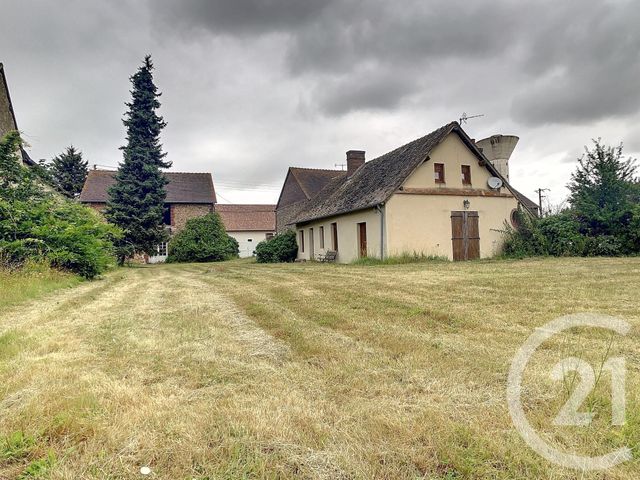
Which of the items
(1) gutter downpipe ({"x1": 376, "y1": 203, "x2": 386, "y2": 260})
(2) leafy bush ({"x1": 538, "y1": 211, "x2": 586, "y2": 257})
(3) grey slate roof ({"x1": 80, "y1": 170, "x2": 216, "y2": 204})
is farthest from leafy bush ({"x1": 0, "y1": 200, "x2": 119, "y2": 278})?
(3) grey slate roof ({"x1": 80, "y1": 170, "x2": 216, "y2": 204})

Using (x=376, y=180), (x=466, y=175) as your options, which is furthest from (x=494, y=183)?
(x=376, y=180)

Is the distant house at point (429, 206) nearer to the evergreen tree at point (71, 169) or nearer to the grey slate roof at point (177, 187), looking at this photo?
the grey slate roof at point (177, 187)

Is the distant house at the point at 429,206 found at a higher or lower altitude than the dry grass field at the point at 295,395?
higher

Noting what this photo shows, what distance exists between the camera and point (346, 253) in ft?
57.7

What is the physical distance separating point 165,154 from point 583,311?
78.7 feet

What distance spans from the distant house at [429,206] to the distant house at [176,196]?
19394 mm

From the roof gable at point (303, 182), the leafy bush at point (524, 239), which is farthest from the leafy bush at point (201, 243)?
the leafy bush at point (524, 239)

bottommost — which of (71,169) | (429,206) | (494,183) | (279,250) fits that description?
(279,250)

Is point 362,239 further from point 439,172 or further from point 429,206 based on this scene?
point 439,172

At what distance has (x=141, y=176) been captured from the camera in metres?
23.1

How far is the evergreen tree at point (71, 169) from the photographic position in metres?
35.0

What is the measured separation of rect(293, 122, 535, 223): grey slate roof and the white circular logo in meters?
12.0

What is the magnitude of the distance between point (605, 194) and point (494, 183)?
15.4 feet

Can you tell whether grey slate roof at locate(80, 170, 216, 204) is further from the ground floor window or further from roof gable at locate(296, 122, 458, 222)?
the ground floor window
